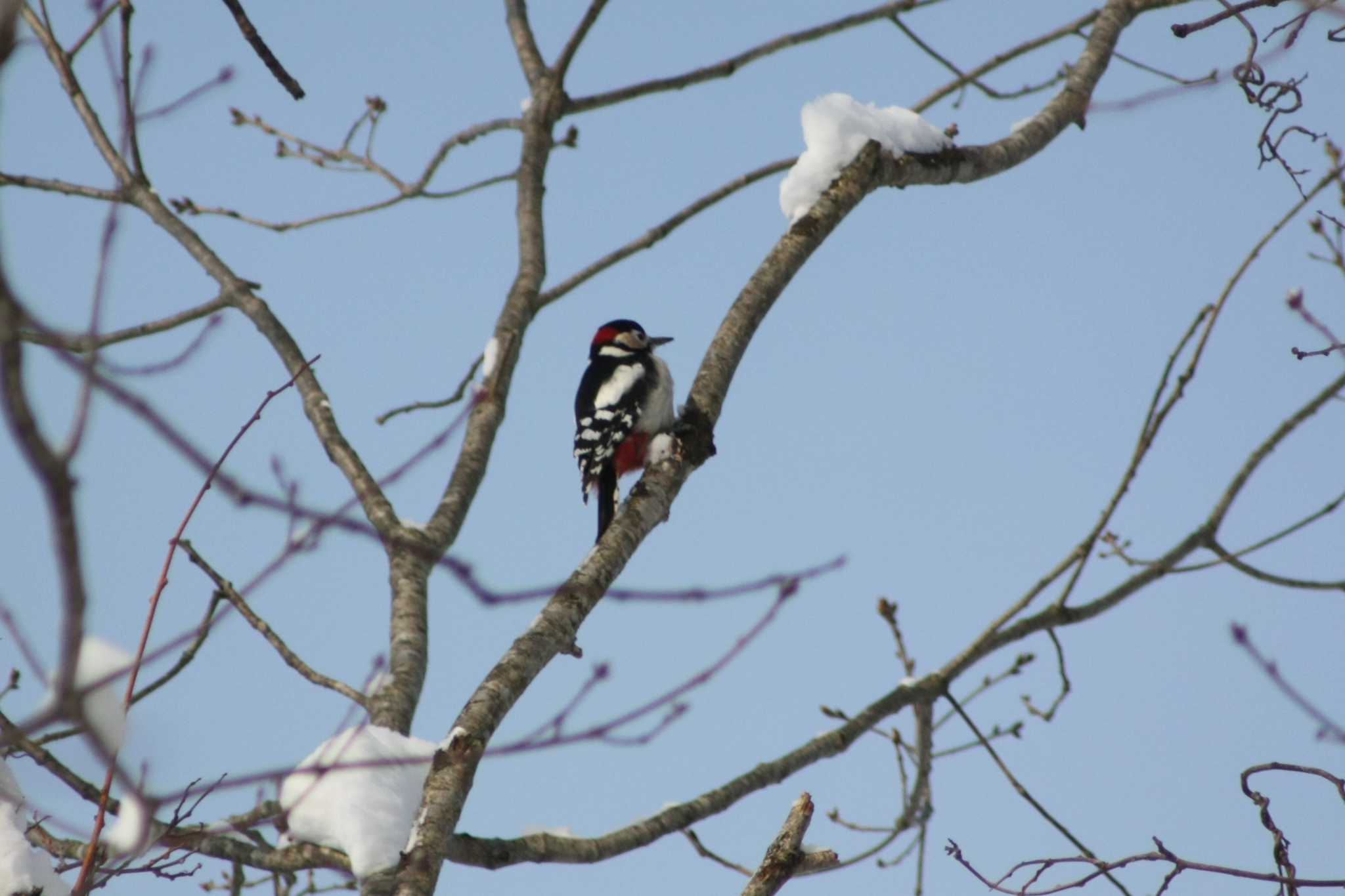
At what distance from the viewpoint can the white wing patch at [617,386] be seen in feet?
20.2

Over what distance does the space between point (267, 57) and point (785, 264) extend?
5.55ft

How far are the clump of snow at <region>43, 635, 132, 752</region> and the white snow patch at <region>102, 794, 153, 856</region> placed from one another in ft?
0.19

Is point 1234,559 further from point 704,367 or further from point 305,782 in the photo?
point 305,782

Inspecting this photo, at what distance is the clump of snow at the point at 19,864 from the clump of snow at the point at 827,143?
2.72 metres

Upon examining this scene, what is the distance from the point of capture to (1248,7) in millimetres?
2639

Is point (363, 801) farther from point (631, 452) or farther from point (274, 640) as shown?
point (631, 452)

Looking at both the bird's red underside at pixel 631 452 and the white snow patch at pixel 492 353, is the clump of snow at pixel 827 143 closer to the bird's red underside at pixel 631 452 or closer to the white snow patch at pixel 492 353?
the white snow patch at pixel 492 353

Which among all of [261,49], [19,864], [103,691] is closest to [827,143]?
[261,49]

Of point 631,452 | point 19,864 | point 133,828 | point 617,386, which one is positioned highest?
point 617,386

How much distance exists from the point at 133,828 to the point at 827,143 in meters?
3.24

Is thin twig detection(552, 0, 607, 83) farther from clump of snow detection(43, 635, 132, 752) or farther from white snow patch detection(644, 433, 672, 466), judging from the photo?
clump of snow detection(43, 635, 132, 752)

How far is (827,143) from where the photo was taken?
3.99 meters

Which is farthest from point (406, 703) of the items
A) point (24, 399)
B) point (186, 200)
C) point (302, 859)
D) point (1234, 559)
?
point (186, 200)

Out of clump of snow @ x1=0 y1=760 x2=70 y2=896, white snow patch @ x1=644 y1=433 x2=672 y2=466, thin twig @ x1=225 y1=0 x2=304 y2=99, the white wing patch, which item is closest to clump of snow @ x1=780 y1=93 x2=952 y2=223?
white snow patch @ x1=644 y1=433 x2=672 y2=466
